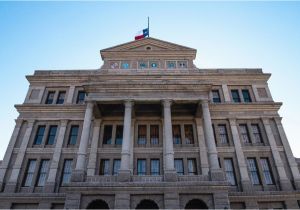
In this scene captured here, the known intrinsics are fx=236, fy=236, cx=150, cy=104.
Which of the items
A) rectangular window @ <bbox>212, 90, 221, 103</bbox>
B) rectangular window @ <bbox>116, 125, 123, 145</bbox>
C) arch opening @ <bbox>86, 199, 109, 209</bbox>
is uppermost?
rectangular window @ <bbox>212, 90, 221, 103</bbox>

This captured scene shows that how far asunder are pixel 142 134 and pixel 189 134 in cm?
497

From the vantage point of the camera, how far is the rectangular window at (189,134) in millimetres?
24484

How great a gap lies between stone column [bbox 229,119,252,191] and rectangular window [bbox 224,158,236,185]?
2.49ft

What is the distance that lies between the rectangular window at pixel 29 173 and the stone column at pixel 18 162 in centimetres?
77

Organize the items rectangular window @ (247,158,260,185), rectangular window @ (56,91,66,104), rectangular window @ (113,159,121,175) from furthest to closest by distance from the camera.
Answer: rectangular window @ (56,91,66,104), rectangular window @ (113,159,121,175), rectangular window @ (247,158,260,185)

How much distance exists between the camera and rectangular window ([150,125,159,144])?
24.6m

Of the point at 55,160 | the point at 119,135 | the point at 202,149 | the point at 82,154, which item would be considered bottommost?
the point at 82,154

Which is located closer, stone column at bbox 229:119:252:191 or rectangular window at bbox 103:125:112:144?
stone column at bbox 229:119:252:191

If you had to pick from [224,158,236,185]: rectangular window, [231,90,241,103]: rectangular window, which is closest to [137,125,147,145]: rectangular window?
[224,158,236,185]: rectangular window

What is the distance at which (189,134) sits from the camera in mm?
24906

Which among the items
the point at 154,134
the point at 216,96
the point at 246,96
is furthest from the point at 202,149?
the point at 246,96

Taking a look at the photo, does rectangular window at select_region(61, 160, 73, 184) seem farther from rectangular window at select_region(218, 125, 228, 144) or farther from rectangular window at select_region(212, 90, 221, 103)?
rectangular window at select_region(212, 90, 221, 103)

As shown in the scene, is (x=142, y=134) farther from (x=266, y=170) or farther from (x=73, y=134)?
(x=266, y=170)

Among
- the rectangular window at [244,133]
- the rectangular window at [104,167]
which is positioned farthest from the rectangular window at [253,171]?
the rectangular window at [104,167]
